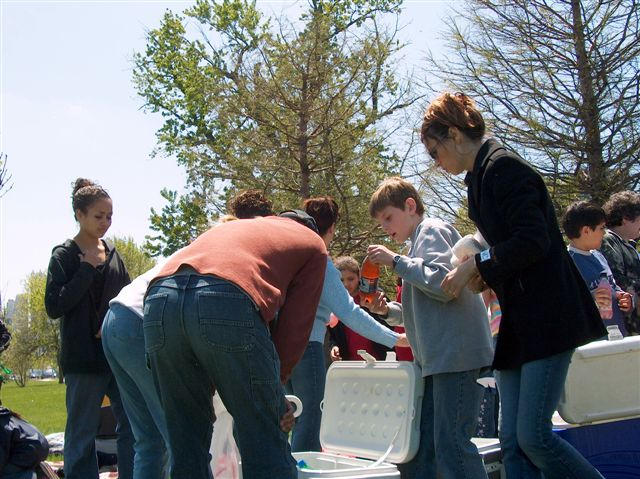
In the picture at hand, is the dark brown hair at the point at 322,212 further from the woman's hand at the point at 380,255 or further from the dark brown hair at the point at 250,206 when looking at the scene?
the woman's hand at the point at 380,255

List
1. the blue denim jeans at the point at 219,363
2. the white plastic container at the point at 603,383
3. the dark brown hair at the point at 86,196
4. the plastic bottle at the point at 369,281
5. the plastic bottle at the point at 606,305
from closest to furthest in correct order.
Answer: the blue denim jeans at the point at 219,363 → the white plastic container at the point at 603,383 → the plastic bottle at the point at 369,281 → the plastic bottle at the point at 606,305 → the dark brown hair at the point at 86,196

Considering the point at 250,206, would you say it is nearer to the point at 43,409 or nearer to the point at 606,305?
the point at 606,305

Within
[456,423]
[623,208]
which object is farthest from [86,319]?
[623,208]

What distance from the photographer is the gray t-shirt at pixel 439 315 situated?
3.32 metres

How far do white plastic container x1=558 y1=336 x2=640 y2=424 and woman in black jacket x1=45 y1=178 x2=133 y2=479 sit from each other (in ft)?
8.98

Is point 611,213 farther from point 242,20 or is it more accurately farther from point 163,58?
point 163,58

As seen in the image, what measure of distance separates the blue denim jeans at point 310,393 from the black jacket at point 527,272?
1657mm

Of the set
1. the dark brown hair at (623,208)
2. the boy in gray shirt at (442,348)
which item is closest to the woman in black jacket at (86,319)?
the boy in gray shirt at (442,348)

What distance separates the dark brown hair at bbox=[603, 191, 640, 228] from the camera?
548 centimetres

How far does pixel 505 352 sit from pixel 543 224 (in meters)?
0.53

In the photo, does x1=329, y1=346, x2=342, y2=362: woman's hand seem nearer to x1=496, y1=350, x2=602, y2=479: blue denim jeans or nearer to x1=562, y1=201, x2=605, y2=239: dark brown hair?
x1=562, y1=201, x2=605, y2=239: dark brown hair

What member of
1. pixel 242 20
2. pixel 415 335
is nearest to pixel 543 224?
pixel 415 335

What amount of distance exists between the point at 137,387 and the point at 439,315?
1.51 meters

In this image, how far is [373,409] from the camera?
3984mm
